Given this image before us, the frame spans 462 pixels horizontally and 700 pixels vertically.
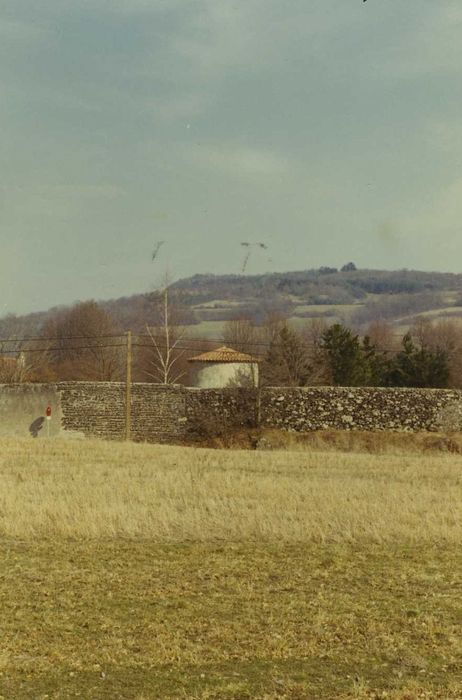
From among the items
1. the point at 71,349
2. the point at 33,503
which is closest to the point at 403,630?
the point at 33,503

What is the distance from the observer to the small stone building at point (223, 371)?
2020 inches

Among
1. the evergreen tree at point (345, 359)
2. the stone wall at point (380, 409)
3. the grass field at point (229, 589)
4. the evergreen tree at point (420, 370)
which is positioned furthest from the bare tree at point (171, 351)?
the grass field at point (229, 589)

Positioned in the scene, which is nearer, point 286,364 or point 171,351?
point 286,364

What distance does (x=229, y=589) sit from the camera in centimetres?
1106

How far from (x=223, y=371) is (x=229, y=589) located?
132ft

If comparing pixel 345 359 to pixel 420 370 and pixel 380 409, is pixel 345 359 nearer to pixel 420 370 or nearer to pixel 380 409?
pixel 420 370

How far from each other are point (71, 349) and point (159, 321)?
11641 mm

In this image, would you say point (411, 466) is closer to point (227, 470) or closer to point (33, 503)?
point (227, 470)

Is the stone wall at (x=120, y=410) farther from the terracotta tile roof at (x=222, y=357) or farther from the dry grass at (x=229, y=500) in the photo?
the dry grass at (x=229, y=500)

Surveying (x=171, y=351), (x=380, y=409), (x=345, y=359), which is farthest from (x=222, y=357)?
(x=171, y=351)

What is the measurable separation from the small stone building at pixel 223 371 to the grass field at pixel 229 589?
30.0 m

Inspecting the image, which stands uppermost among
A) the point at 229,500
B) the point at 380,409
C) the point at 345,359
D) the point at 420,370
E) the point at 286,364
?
the point at 345,359

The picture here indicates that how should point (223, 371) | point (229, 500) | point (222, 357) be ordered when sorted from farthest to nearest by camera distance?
1. point (222, 357)
2. point (223, 371)
3. point (229, 500)

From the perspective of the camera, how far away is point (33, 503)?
16641 millimetres
